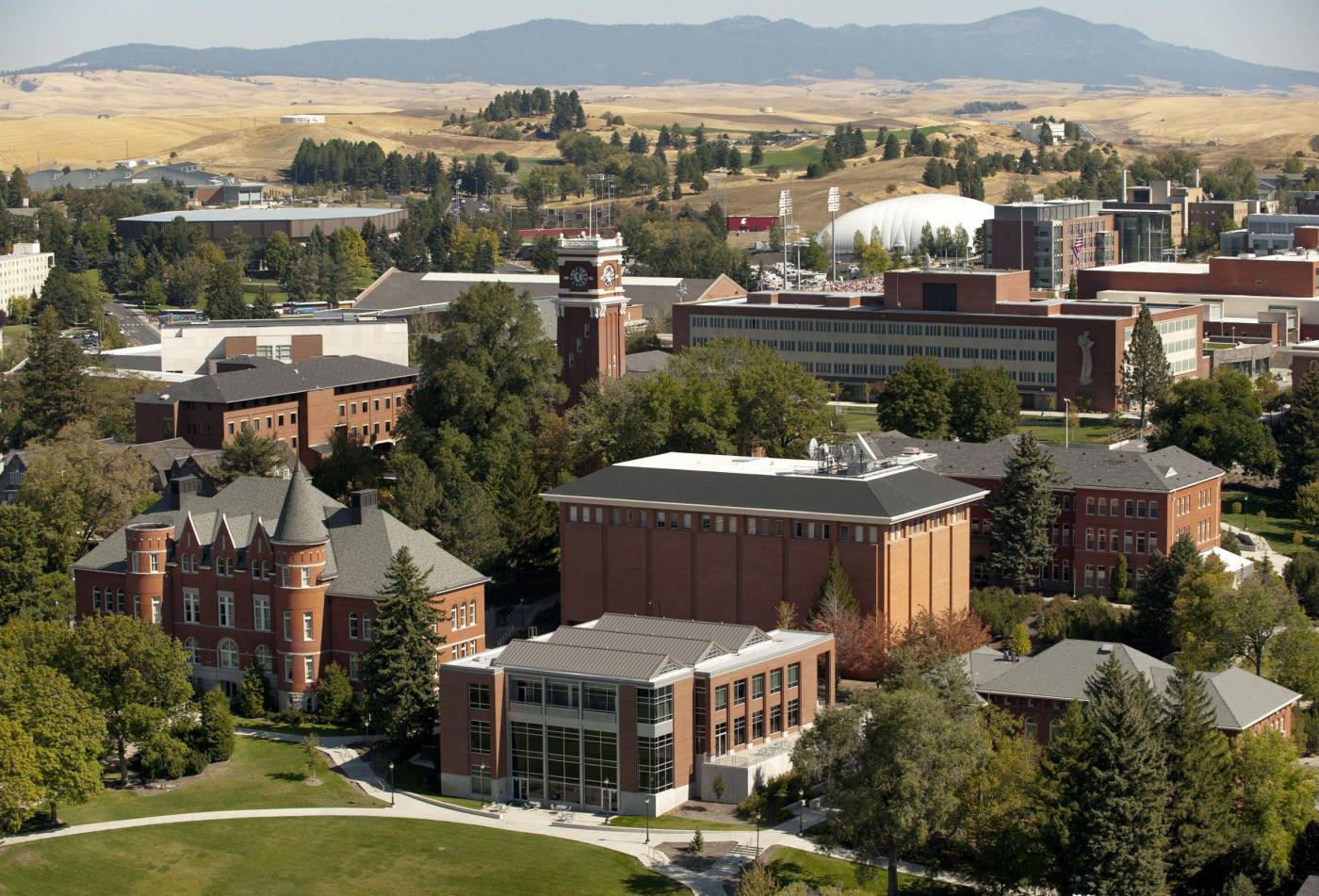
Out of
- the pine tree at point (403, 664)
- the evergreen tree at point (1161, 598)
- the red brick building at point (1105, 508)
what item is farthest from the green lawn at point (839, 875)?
the red brick building at point (1105, 508)

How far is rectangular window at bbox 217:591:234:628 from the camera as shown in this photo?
97.1 meters

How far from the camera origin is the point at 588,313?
144 meters

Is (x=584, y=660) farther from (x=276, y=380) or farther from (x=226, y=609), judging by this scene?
(x=276, y=380)

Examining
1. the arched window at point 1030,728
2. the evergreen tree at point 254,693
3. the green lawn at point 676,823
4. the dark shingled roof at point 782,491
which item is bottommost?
the green lawn at point 676,823

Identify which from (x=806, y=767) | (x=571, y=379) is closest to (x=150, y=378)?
(x=571, y=379)

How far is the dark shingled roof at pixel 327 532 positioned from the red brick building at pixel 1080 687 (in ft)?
82.7

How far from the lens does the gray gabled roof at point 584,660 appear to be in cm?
7925

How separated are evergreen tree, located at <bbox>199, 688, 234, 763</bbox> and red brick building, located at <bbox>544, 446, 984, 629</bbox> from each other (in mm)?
20663

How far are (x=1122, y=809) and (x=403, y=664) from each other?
31.6 metres

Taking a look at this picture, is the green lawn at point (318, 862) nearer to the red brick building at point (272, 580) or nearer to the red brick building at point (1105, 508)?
the red brick building at point (272, 580)

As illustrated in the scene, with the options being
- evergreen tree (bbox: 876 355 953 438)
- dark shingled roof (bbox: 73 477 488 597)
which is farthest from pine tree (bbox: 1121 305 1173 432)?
dark shingled roof (bbox: 73 477 488 597)

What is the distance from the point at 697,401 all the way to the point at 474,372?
46.8 feet

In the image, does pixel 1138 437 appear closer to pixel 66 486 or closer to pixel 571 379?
pixel 571 379

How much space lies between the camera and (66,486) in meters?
118
